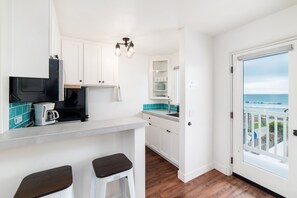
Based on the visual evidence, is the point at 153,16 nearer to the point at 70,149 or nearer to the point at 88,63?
the point at 88,63

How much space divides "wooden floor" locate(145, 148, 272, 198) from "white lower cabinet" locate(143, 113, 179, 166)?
1.02 ft

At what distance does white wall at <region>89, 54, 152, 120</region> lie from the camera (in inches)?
126

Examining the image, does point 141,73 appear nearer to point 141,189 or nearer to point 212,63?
point 212,63

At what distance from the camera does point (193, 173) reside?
7.61 ft

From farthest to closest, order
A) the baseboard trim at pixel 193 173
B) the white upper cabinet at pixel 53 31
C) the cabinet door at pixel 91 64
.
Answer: the cabinet door at pixel 91 64 < the baseboard trim at pixel 193 173 < the white upper cabinet at pixel 53 31

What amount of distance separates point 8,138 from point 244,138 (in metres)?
2.86

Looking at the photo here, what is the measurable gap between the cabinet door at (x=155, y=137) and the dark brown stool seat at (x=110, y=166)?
181cm

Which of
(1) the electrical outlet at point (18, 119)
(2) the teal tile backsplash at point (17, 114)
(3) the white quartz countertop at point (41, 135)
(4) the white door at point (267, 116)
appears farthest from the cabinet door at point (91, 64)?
(4) the white door at point (267, 116)

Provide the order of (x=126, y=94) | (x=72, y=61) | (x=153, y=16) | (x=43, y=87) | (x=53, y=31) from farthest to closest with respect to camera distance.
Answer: (x=126, y=94), (x=72, y=61), (x=153, y=16), (x=53, y=31), (x=43, y=87)

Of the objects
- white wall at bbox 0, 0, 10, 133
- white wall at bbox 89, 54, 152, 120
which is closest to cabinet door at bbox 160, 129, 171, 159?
white wall at bbox 89, 54, 152, 120

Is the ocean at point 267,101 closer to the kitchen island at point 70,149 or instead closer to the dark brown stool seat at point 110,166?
the kitchen island at point 70,149

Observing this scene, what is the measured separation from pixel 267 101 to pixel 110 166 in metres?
2.27

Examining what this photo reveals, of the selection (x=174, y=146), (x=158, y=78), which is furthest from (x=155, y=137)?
(x=158, y=78)

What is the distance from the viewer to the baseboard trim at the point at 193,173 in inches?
87.8
